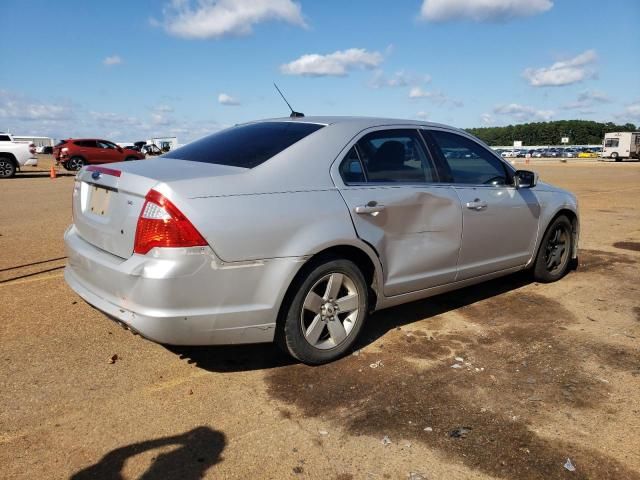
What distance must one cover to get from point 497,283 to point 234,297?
356 cm

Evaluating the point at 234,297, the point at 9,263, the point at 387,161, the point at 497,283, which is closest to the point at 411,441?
the point at 234,297

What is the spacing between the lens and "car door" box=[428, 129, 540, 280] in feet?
14.4

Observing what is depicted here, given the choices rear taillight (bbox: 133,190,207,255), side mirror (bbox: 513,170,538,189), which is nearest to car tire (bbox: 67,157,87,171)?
side mirror (bbox: 513,170,538,189)

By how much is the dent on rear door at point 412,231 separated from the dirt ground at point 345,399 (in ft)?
1.58

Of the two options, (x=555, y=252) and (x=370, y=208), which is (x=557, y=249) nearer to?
(x=555, y=252)

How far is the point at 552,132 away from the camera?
515ft

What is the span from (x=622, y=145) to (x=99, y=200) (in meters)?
58.7

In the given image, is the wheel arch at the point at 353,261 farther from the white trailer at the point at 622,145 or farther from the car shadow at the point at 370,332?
the white trailer at the point at 622,145

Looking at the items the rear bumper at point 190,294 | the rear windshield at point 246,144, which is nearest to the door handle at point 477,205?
the rear windshield at point 246,144

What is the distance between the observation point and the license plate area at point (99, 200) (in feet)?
10.8

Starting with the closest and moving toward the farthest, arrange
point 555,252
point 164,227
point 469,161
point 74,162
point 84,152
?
point 164,227 < point 469,161 < point 555,252 < point 74,162 < point 84,152

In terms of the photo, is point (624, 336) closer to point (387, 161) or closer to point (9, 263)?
point (387, 161)

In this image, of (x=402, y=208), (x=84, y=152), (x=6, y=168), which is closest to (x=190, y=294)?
(x=402, y=208)

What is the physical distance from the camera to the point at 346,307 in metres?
3.64
